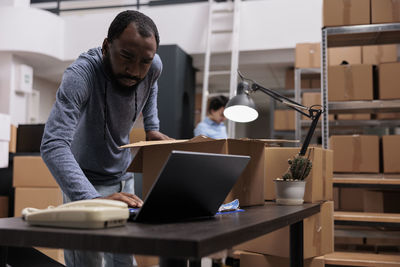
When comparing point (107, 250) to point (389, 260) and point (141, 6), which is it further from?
point (141, 6)

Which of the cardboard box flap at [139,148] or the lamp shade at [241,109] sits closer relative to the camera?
the cardboard box flap at [139,148]

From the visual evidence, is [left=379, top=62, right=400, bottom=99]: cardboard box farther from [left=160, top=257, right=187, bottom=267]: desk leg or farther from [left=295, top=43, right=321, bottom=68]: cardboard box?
[left=160, top=257, right=187, bottom=267]: desk leg

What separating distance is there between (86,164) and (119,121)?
0.52 feet

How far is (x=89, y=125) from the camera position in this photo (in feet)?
4.33

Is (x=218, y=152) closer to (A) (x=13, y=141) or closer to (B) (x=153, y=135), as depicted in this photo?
(B) (x=153, y=135)

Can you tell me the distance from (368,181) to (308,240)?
0.91m

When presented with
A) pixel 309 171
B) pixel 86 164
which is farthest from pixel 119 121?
pixel 309 171

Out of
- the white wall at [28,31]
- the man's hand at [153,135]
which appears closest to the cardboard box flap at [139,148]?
the man's hand at [153,135]

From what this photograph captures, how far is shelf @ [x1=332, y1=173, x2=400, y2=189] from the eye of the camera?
92.1 inches

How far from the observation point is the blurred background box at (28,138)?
4148 millimetres

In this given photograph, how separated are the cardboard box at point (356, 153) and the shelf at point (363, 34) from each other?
1.99ft

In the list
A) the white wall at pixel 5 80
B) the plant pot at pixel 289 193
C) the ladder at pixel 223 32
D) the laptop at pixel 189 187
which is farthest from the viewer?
the white wall at pixel 5 80

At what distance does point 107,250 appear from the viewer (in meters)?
0.65

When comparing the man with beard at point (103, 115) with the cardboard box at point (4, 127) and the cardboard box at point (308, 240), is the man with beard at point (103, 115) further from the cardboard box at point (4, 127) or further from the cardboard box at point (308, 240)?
the cardboard box at point (4, 127)
